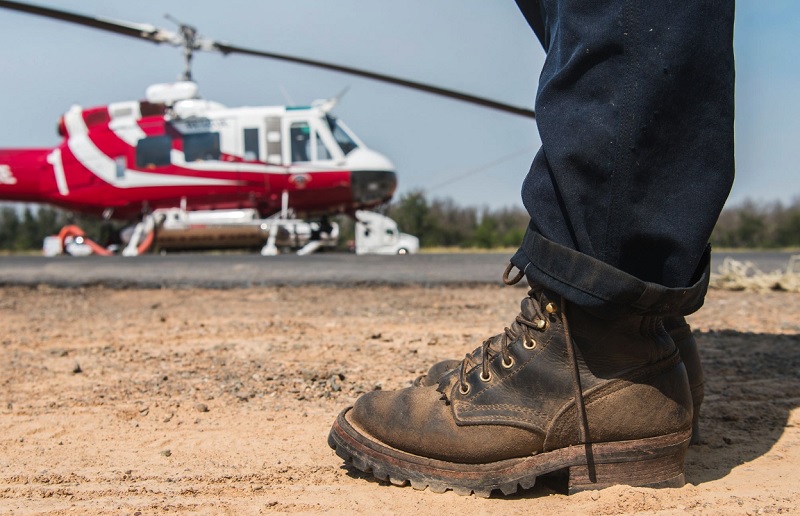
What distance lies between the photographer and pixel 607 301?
852 millimetres

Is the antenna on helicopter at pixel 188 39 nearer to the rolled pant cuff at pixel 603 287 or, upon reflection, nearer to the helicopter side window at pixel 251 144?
the helicopter side window at pixel 251 144

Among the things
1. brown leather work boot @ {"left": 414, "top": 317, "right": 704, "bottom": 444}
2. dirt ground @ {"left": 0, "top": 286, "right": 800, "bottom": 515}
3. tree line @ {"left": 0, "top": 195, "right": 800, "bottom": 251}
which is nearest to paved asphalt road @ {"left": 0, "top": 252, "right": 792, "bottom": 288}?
dirt ground @ {"left": 0, "top": 286, "right": 800, "bottom": 515}

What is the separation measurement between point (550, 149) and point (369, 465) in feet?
1.61

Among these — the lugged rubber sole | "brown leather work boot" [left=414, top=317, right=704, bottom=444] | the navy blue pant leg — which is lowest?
the lugged rubber sole

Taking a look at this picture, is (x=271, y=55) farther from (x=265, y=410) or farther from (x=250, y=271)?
(x=265, y=410)

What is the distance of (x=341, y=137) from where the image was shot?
9664 mm

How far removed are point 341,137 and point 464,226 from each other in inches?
834

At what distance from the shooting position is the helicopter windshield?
956 centimetres

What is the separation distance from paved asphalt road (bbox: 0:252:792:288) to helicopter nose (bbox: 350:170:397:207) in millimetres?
5256

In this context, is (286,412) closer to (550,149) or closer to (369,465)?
(369,465)

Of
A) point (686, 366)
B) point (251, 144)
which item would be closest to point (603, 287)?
point (686, 366)

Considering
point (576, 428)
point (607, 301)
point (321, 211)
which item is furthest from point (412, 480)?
point (321, 211)

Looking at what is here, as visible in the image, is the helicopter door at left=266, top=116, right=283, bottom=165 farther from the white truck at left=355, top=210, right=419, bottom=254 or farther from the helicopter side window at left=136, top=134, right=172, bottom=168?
the white truck at left=355, top=210, right=419, bottom=254

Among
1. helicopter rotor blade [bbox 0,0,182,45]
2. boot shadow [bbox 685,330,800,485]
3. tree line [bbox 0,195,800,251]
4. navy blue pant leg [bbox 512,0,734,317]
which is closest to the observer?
navy blue pant leg [bbox 512,0,734,317]
